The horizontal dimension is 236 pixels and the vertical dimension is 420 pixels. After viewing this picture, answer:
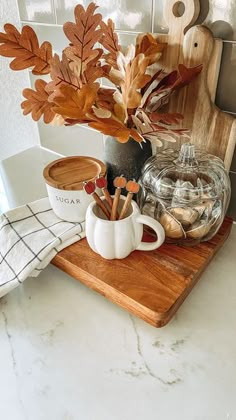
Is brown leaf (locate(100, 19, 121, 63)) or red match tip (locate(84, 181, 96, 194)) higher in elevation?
brown leaf (locate(100, 19, 121, 63))

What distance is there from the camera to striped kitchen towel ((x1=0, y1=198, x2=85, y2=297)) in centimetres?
56

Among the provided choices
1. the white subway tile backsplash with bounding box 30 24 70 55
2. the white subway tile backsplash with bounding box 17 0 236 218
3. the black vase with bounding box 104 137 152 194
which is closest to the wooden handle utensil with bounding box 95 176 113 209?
the black vase with bounding box 104 137 152 194

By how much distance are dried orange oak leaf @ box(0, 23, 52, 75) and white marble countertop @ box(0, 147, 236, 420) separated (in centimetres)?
35

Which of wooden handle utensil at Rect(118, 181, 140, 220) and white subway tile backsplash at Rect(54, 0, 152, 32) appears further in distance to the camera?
white subway tile backsplash at Rect(54, 0, 152, 32)

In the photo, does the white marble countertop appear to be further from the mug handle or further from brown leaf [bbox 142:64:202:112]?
brown leaf [bbox 142:64:202:112]

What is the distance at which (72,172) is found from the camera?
65 centimetres

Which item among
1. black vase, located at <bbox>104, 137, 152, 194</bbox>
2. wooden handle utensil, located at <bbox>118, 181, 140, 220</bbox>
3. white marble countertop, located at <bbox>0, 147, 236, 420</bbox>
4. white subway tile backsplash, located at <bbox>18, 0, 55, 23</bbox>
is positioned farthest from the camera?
white subway tile backsplash, located at <bbox>18, 0, 55, 23</bbox>

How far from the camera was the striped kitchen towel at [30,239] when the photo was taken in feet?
1.83

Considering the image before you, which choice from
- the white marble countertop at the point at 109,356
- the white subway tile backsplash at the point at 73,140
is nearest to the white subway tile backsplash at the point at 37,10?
the white subway tile backsplash at the point at 73,140

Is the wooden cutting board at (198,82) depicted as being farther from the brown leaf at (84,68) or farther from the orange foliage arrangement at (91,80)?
the brown leaf at (84,68)

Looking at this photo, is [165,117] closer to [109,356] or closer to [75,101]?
[75,101]

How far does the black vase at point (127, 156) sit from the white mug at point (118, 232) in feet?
0.39

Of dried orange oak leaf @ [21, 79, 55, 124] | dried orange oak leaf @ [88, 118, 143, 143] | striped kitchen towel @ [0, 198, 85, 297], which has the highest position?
dried orange oak leaf @ [21, 79, 55, 124]

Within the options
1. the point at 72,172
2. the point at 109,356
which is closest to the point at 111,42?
the point at 72,172
